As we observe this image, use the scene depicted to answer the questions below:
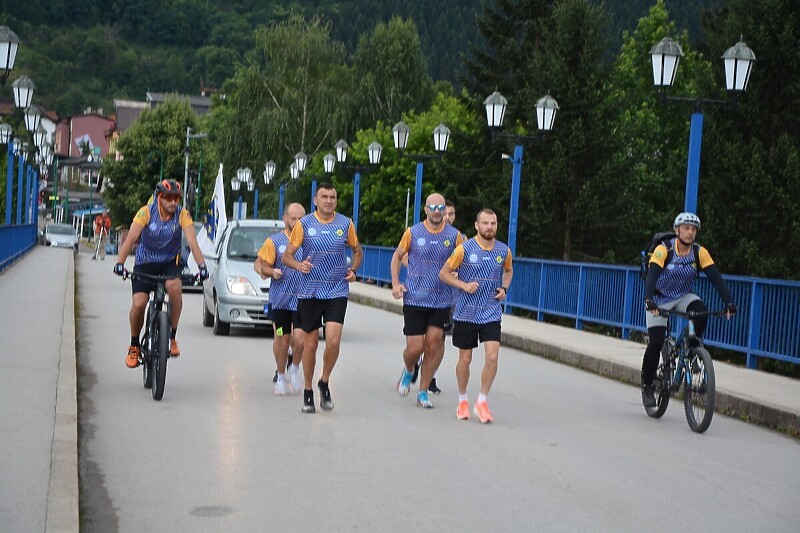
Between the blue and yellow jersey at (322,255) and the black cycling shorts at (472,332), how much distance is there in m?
0.95

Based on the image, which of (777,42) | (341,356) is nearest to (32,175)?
(777,42)

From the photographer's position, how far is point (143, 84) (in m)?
199

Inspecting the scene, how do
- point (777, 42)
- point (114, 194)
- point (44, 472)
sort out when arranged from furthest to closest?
point (114, 194) < point (777, 42) < point (44, 472)

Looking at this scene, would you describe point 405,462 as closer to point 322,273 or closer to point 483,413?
point 483,413

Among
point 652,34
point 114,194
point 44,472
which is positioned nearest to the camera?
point 44,472

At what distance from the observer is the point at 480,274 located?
1052cm

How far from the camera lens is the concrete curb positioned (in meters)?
6.07

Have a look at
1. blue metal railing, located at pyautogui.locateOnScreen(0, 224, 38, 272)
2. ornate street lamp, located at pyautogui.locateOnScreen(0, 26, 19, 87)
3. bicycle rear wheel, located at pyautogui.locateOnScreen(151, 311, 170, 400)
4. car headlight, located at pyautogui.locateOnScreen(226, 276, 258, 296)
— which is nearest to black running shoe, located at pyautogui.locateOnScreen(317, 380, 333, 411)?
bicycle rear wheel, located at pyautogui.locateOnScreen(151, 311, 170, 400)

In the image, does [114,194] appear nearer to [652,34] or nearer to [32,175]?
[32,175]

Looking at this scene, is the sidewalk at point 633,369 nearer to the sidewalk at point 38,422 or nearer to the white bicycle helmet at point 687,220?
the white bicycle helmet at point 687,220

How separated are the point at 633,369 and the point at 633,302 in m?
5.03

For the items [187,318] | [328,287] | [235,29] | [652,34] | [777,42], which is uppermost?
[235,29]

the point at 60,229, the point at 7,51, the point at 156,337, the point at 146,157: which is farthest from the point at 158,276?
the point at 146,157

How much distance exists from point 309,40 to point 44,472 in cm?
6816
